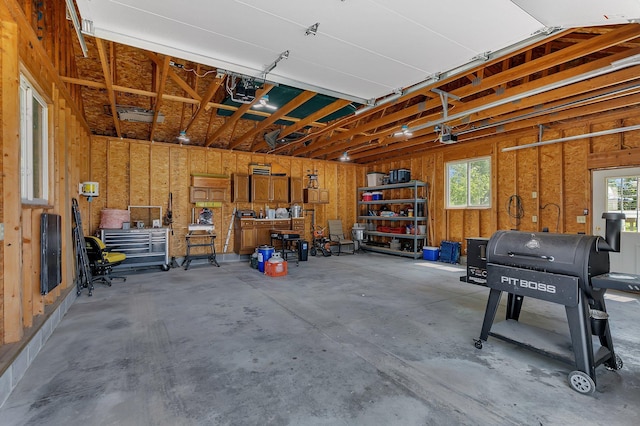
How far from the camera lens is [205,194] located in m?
7.79

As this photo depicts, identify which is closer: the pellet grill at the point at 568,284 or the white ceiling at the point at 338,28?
the white ceiling at the point at 338,28

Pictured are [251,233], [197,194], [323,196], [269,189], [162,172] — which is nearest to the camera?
[162,172]

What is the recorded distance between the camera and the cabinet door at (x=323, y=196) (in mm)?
9470

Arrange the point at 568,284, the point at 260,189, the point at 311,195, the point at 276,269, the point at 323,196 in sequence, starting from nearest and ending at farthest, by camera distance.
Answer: the point at 568,284, the point at 276,269, the point at 260,189, the point at 311,195, the point at 323,196

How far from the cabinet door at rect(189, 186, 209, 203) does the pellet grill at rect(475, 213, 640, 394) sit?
6655mm

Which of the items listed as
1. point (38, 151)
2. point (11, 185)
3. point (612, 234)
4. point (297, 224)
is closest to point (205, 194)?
point (297, 224)

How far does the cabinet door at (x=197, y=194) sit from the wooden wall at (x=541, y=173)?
6070mm

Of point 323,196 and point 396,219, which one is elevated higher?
point 323,196

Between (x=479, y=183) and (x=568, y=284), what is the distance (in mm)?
5701

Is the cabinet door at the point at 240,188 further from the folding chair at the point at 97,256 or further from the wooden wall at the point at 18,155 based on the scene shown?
the wooden wall at the point at 18,155

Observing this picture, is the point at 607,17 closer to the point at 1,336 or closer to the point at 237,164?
the point at 1,336

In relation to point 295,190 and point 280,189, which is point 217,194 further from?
point 295,190

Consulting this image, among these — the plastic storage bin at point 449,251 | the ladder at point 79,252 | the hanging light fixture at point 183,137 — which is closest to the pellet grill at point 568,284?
the plastic storage bin at point 449,251

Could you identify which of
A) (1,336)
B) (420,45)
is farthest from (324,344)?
(420,45)
